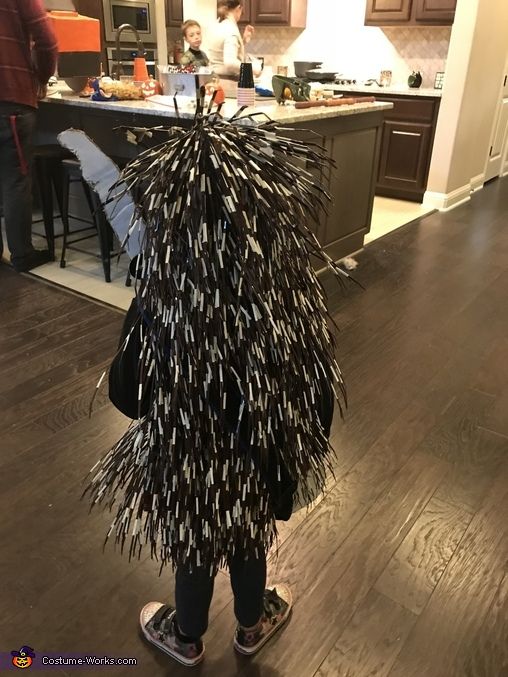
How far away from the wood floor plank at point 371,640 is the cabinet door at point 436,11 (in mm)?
4839

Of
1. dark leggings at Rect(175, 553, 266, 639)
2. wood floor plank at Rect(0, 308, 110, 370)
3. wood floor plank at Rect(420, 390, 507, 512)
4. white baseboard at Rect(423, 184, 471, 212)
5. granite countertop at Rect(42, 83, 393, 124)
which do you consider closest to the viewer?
dark leggings at Rect(175, 553, 266, 639)

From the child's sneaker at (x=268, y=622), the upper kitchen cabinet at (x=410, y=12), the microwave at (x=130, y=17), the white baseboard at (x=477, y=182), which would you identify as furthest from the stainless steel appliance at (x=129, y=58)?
the child's sneaker at (x=268, y=622)

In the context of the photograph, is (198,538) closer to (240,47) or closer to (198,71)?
(198,71)

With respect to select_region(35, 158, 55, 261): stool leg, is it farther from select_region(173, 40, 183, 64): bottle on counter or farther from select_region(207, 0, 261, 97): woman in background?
select_region(173, 40, 183, 64): bottle on counter

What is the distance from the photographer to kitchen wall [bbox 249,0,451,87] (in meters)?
5.48

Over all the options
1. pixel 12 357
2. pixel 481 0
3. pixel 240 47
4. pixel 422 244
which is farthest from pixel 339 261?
pixel 481 0

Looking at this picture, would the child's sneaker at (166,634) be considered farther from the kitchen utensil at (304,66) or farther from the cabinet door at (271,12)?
the cabinet door at (271,12)

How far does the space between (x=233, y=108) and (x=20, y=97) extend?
1.12 meters

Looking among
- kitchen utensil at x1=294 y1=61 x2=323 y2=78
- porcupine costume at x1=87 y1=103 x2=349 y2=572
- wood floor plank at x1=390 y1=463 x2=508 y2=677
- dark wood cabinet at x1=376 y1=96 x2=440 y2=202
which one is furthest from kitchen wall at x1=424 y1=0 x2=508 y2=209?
porcupine costume at x1=87 y1=103 x2=349 y2=572

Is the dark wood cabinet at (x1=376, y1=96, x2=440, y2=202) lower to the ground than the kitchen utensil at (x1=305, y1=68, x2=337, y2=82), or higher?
lower

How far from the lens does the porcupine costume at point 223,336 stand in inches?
29.6

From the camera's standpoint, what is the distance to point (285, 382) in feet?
2.86

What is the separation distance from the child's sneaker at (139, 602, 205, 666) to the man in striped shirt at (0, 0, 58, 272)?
8.23ft

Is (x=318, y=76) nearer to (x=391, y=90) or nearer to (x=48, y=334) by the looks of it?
(x=391, y=90)
